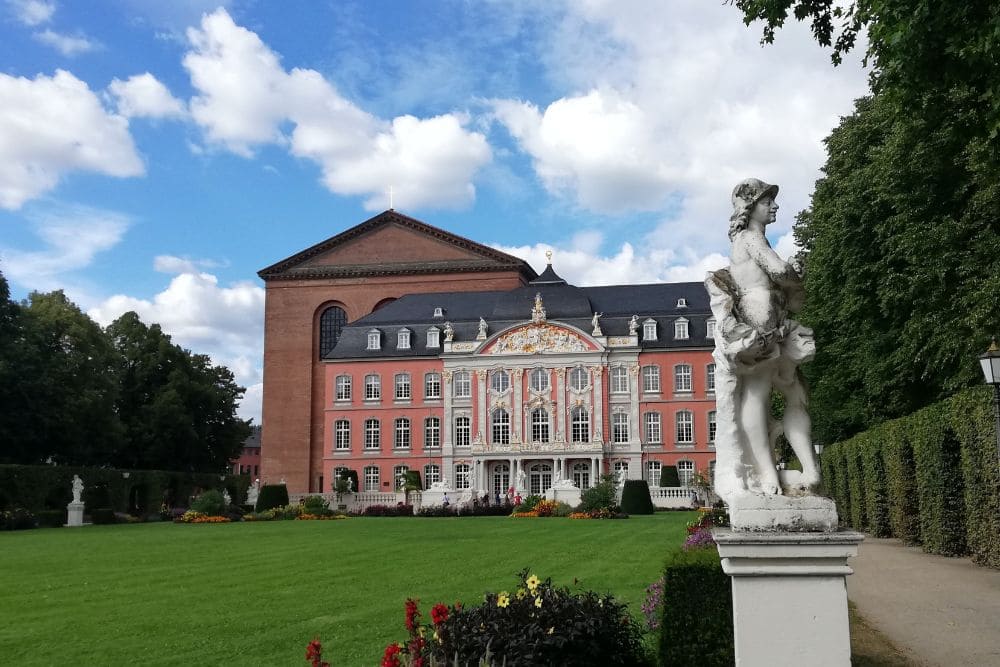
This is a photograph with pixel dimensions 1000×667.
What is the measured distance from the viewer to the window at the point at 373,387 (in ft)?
191

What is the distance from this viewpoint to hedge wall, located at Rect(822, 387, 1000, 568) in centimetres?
1554

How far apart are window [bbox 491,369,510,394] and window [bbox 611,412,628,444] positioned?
623 centimetres

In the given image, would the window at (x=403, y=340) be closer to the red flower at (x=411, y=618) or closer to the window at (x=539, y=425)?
the window at (x=539, y=425)

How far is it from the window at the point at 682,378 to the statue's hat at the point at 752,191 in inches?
1967

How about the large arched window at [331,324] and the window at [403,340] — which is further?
the large arched window at [331,324]

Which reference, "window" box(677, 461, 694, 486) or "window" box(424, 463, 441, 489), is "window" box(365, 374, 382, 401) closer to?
"window" box(424, 463, 441, 489)

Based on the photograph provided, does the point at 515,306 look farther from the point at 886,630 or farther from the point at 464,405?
the point at 886,630

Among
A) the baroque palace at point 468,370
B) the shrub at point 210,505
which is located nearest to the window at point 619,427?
the baroque palace at point 468,370

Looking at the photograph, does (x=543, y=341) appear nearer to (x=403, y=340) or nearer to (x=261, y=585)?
(x=403, y=340)

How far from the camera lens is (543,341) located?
55.1m

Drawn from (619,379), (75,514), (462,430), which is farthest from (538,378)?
(75,514)

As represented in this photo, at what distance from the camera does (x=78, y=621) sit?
11062mm

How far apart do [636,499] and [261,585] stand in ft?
93.2

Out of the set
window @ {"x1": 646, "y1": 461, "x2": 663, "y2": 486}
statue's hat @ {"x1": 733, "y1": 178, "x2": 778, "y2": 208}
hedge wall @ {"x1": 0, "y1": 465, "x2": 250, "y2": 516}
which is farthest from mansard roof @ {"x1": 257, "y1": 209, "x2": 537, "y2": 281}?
statue's hat @ {"x1": 733, "y1": 178, "x2": 778, "y2": 208}
